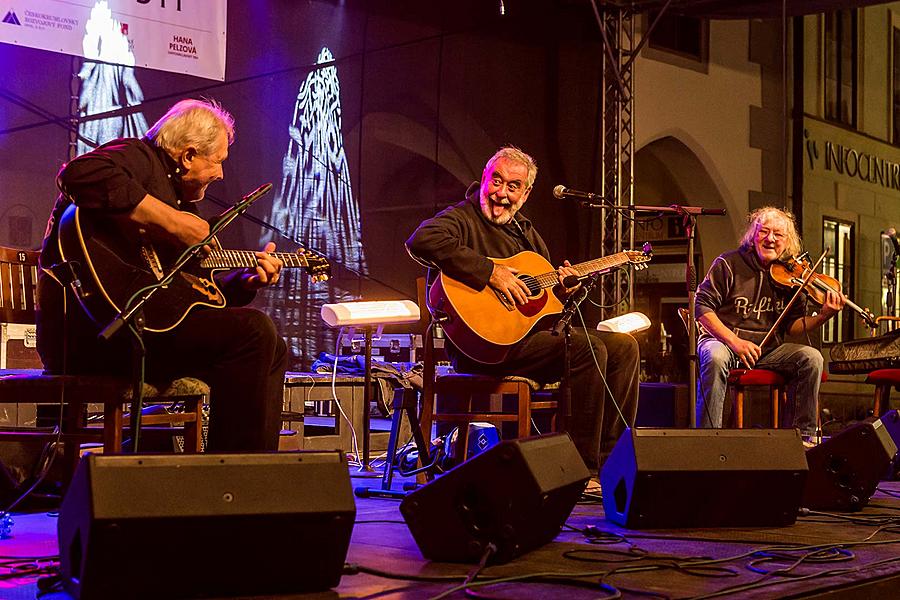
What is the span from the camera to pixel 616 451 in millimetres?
3240

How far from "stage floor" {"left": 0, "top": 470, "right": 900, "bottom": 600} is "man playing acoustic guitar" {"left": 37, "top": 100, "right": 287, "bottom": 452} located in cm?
46

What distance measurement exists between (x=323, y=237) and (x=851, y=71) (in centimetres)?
797

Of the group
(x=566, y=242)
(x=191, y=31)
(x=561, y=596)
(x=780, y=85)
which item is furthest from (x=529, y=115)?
(x=561, y=596)

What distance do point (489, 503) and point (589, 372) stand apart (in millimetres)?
1903

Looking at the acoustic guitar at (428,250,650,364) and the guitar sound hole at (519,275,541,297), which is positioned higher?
the guitar sound hole at (519,275,541,297)

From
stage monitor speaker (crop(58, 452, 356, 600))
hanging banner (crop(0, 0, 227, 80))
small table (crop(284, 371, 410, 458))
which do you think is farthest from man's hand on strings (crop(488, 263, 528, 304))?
hanging banner (crop(0, 0, 227, 80))

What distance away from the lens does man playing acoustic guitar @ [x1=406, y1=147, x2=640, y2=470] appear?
4.20 m

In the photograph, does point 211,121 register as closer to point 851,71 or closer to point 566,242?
point 566,242

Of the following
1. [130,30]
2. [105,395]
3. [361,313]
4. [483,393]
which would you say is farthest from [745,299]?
[130,30]

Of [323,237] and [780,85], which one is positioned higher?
[780,85]

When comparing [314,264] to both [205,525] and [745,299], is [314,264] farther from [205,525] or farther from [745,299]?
[745,299]

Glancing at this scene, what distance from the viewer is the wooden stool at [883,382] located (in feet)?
18.7

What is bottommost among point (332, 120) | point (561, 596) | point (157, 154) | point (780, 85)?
point (561, 596)

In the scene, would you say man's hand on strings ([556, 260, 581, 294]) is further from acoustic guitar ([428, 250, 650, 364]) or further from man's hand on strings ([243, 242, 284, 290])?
man's hand on strings ([243, 242, 284, 290])
